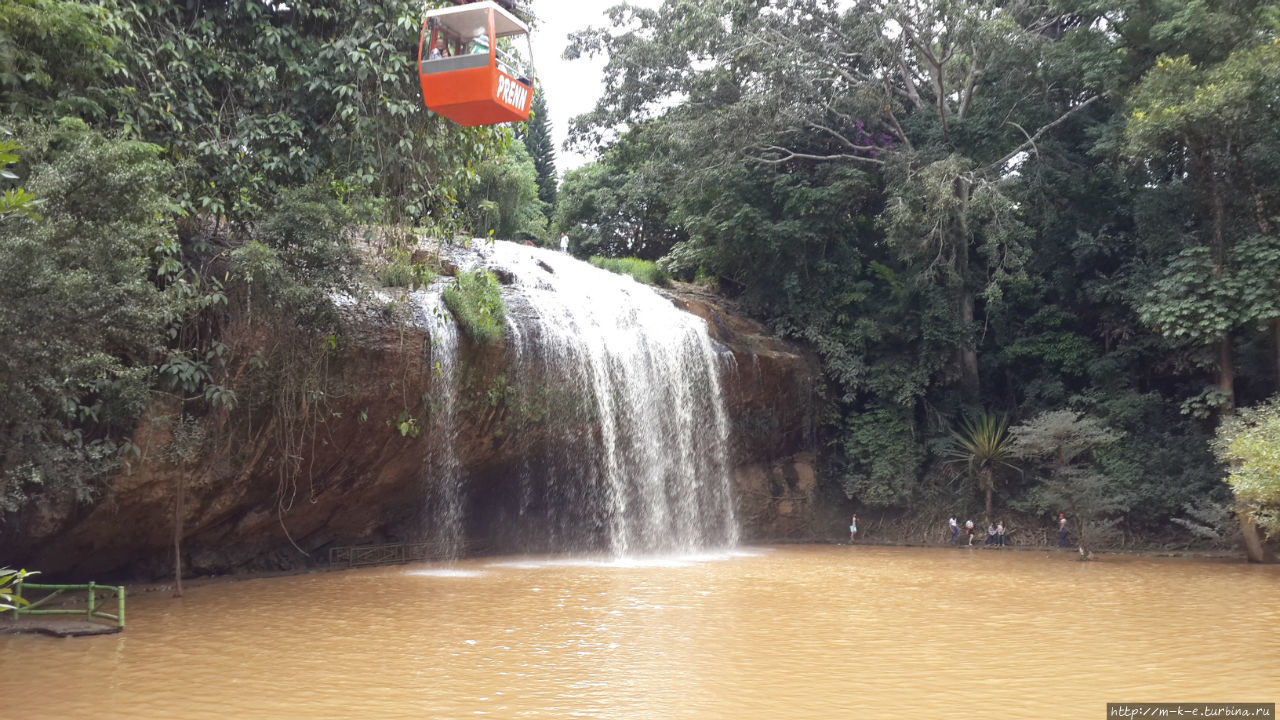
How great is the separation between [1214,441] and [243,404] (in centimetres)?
1666

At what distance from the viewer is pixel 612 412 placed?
18203 mm

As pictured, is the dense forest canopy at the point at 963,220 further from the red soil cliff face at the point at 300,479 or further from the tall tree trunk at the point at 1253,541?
the red soil cliff face at the point at 300,479

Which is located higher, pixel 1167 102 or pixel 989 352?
pixel 1167 102

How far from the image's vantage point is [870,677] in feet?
23.9

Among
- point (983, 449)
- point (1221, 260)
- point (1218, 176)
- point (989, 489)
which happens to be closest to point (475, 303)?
point (983, 449)

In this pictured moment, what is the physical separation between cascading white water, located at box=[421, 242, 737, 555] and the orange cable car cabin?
6.85m

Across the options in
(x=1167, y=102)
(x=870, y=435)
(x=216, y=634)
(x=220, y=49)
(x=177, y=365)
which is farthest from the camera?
(x=870, y=435)

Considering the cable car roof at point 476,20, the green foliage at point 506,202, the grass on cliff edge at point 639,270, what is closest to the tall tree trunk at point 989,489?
the grass on cliff edge at point 639,270

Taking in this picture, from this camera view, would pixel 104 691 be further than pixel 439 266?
No

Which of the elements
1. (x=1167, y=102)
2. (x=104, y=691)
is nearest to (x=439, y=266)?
(x=104, y=691)

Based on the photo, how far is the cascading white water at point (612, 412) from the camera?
683 inches

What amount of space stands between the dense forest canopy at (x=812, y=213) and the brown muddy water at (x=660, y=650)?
2451 mm

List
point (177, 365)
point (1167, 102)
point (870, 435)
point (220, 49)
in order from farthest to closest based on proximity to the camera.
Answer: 1. point (870, 435)
2. point (1167, 102)
3. point (220, 49)
4. point (177, 365)

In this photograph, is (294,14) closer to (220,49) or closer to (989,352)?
(220,49)
